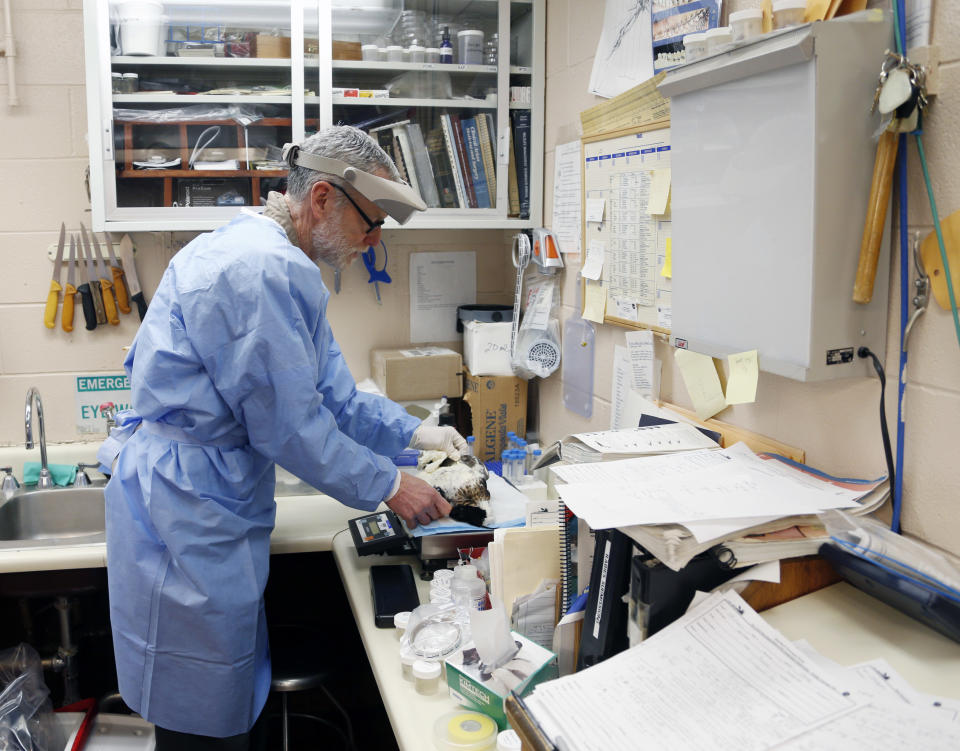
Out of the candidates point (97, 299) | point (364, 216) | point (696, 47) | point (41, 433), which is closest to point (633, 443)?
point (696, 47)

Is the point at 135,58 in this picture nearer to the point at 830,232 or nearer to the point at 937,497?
the point at 830,232

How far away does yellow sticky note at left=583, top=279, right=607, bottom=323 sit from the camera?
1919 mm

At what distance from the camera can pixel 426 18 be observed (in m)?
2.28

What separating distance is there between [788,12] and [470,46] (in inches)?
52.2

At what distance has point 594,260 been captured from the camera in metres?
1.95

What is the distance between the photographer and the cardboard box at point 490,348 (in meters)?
2.38

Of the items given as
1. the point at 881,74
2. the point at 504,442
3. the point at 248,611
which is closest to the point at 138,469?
the point at 248,611

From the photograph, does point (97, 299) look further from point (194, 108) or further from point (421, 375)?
point (421, 375)

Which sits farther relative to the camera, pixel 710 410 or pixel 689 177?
pixel 710 410

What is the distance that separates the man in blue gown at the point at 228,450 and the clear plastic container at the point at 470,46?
0.68 metres

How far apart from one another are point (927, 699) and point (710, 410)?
0.71m

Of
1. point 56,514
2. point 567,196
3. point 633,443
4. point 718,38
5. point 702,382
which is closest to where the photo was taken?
point 718,38

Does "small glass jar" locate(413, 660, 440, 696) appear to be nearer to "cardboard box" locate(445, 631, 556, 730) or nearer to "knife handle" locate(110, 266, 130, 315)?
"cardboard box" locate(445, 631, 556, 730)

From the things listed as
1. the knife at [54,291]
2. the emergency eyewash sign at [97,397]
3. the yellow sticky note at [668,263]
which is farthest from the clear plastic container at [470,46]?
the emergency eyewash sign at [97,397]
